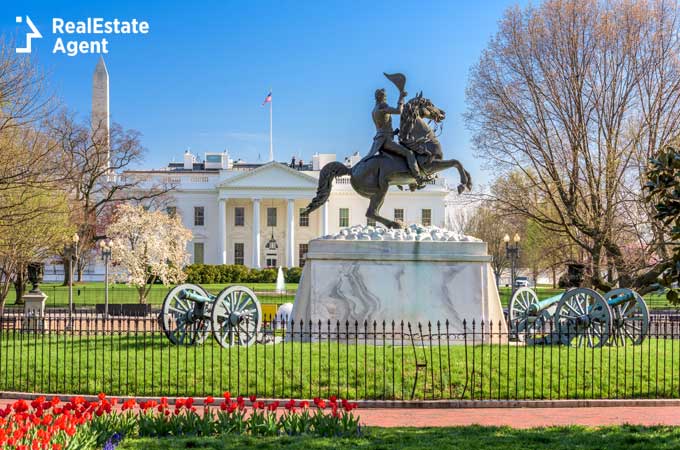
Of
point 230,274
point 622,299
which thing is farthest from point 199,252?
point 622,299

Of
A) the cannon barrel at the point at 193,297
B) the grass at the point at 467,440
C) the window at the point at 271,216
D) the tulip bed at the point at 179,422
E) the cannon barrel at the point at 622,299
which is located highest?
the window at the point at 271,216

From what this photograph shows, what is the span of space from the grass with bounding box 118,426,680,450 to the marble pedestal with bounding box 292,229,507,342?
631 cm

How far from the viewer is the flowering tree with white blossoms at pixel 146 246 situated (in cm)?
4197

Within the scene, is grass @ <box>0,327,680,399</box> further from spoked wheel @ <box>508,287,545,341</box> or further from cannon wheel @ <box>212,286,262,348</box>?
spoked wheel @ <box>508,287,545,341</box>

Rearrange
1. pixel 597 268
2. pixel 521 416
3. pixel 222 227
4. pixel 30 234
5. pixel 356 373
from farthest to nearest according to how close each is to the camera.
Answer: pixel 222 227 < pixel 30 234 < pixel 597 268 < pixel 356 373 < pixel 521 416

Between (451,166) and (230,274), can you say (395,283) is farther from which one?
(230,274)

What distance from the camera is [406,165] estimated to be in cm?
1717

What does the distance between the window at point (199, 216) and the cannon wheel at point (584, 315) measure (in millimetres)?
65593

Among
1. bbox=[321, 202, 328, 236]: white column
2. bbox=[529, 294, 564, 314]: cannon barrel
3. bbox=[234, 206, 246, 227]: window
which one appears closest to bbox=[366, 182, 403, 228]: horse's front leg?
bbox=[529, 294, 564, 314]: cannon barrel

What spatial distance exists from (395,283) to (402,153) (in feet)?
8.70

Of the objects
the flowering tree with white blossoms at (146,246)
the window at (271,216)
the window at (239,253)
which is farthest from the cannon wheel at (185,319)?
the window at (271,216)

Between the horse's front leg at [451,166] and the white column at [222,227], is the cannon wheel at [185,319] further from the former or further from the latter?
the white column at [222,227]

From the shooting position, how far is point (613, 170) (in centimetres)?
2539

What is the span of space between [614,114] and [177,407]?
67.1 ft
